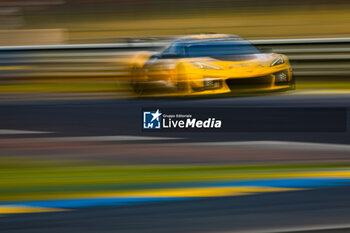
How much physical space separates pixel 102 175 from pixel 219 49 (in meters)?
4.53

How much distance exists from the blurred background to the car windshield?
64 cm

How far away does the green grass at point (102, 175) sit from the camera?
13.3ft

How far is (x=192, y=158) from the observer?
5012mm

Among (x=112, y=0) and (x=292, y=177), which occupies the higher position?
(x=112, y=0)

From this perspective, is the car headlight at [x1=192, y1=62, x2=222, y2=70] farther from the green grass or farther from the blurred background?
the green grass

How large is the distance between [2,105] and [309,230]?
6828 mm

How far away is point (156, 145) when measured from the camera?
221 inches

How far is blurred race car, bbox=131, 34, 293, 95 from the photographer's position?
793 cm

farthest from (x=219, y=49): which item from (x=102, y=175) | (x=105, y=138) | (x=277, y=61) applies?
(x=102, y=175)

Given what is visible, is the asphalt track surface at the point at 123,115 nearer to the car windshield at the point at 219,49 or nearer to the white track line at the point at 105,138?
the white track line at the point at 105,138

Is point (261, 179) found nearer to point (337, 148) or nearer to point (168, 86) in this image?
point (337, 148)

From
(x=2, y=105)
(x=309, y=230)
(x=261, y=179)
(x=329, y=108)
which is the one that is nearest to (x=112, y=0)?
(x=2, y=105)

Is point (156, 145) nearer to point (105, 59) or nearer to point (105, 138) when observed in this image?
point (105, 138)

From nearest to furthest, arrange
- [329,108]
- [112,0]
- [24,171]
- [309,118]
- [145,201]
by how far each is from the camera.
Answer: [145,201]
[24,171]
[309,118]
[329,108]
[112,0]
